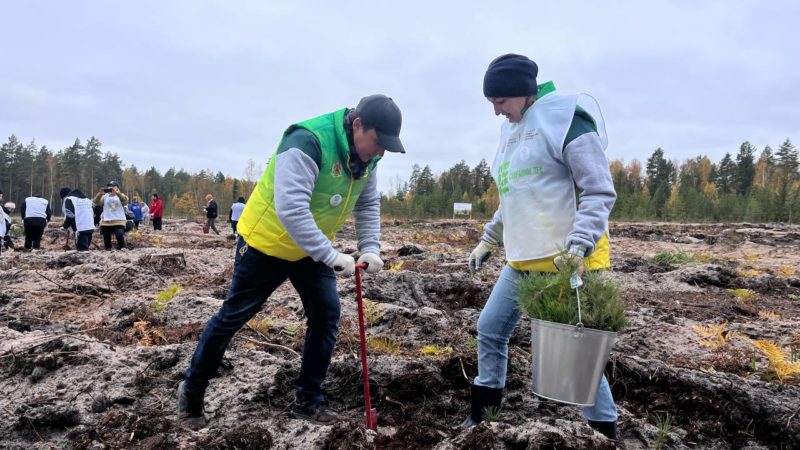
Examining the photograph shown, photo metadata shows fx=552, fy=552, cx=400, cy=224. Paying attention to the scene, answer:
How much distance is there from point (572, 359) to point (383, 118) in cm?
149

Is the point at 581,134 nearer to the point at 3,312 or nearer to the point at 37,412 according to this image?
the point at 37,412

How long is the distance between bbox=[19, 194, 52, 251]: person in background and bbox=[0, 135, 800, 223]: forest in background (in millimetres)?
38714

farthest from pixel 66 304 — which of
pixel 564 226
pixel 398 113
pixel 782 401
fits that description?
pixel 782 401

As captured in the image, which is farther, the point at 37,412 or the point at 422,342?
the point at 422,342

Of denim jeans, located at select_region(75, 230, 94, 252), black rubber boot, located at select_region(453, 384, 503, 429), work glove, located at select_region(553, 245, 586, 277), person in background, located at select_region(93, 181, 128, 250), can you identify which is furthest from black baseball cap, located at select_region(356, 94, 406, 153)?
denim jeans, located at select_region(75, 230, 94, 252)

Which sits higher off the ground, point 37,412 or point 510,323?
point 510,323

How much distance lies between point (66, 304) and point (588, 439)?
642cm

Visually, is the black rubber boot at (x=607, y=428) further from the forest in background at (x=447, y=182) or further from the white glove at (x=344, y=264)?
the forest in background at (x=447, y=182)

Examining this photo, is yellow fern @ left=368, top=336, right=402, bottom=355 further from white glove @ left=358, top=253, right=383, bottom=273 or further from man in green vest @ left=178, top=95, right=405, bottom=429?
white glove @ left=358, top=253, right=383, bottom=273

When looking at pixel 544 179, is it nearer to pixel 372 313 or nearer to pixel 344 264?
pixel 344 264

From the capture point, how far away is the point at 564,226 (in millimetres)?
2672

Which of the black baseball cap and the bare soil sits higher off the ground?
the black baseball cap

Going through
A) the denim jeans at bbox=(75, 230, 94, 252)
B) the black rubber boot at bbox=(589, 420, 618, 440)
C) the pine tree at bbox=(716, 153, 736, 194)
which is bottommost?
the black rubber boot at bbox=(589, 420, 618, 440)

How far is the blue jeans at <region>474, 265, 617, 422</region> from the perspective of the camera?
2.84 m
